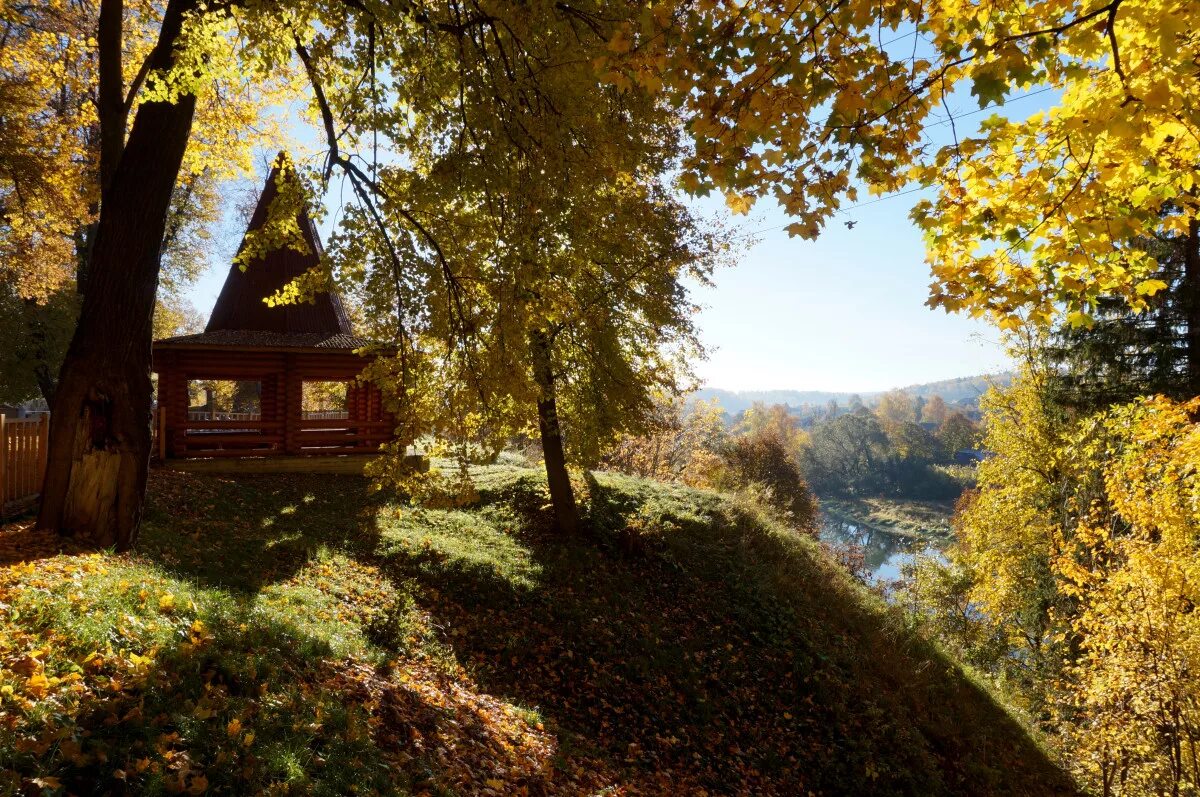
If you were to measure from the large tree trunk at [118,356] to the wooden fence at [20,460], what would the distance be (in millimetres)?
2294

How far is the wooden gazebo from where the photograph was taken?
14.6m

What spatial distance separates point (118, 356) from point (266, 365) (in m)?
10.3

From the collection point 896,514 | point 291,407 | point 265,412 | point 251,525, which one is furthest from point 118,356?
point 896,514

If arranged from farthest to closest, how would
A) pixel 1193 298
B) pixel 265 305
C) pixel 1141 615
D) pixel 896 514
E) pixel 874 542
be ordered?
1. pixel 896 514
2. pixel 874 542
3. pixel 265 305
4. pixel 1193 298
5. pixel 1141 615

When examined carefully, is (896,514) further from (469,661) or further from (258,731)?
(258,731)

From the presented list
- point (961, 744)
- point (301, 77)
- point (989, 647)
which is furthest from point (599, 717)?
point (989, 647)

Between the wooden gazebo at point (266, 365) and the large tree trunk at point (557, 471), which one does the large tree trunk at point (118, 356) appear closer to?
the large tree trunk at point (557, 471)

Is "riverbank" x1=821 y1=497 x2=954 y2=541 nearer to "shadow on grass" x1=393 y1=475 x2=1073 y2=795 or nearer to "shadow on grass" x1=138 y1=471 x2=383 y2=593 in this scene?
"shadow on grass" x1=393 y1=475 x2=1073 y2=795

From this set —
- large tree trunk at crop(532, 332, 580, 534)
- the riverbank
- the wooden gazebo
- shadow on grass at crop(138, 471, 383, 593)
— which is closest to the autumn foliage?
large tree trunk at crop(532, 332, 580, 534)

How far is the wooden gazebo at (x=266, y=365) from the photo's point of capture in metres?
14.6

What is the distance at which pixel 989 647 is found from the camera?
74.7 feet

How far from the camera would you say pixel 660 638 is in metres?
10.0

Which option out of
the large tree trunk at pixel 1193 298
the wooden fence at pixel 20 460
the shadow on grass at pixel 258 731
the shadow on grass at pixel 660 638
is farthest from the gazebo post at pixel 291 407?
the large tree trunk at pixel 1193 298

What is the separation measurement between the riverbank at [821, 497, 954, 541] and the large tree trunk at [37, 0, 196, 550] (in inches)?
2932
